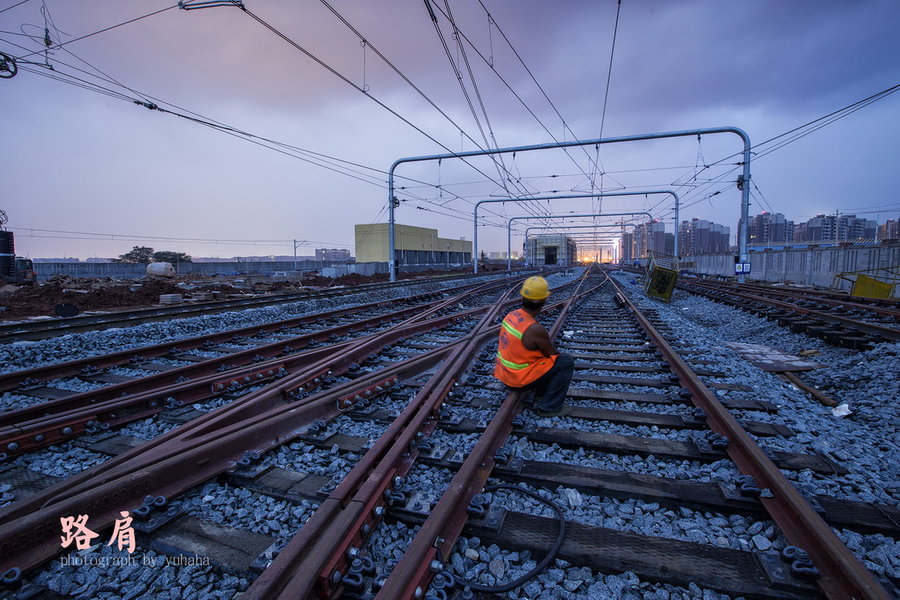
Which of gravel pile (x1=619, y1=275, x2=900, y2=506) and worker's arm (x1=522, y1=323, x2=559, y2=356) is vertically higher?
Result: worker's arm (x1=522, y1=323, x2=559, y2=356)

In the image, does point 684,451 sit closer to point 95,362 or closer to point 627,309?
point 95,362

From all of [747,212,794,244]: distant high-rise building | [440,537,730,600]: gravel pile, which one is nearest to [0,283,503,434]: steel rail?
[440,537,730,600]: gravel pile

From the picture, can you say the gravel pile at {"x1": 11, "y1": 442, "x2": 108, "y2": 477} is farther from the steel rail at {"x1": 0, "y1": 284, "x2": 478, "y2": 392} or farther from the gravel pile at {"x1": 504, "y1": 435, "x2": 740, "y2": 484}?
the gravel pile at {"x1": 504, "y1": 435, "x2": 740, "y2": 484}

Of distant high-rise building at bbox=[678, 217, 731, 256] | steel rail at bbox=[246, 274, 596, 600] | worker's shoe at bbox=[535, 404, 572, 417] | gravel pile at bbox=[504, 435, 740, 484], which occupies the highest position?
distant high-rise building at bbox=[678, 217, 731, 256]

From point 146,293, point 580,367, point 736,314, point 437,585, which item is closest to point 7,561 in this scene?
point 437,585

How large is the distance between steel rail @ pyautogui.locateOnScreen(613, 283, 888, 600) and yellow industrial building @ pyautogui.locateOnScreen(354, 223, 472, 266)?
32.9 metres

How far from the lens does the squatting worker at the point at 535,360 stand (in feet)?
12.3

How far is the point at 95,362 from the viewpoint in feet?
18.9

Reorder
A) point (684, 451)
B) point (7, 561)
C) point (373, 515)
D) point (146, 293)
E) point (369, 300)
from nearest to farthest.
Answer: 1. point (7, 561)
2. point (373, 515)
3. point (684, 451)
4. point (369, 300)
5. point (146, 293)

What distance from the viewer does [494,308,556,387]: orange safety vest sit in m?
3.82

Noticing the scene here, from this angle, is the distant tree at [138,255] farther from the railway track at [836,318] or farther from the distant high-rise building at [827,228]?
the distant high-rise building at [827,228]

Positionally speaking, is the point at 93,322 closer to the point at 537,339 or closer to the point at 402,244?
the point at 537,339

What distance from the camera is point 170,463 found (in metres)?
2.62

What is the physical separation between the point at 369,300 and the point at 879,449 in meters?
12.8
